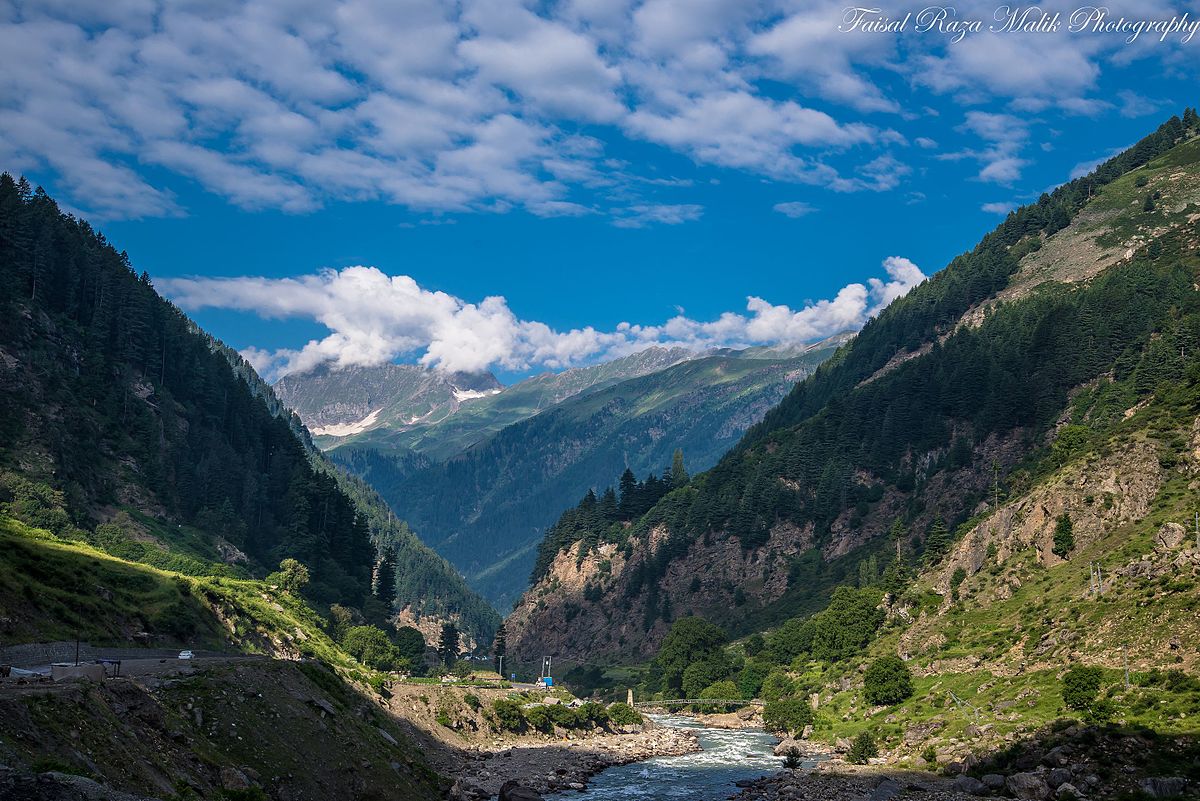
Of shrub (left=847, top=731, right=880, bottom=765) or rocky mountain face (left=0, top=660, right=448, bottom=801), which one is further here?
shrub (left=847, top=731, right=880, bottom=765)

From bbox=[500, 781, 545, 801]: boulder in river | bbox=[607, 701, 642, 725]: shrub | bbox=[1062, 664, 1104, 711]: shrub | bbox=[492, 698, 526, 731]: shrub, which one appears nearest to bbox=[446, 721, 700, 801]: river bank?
bbox=[500, 781, 545, 801]: boulder in river

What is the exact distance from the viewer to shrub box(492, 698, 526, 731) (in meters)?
147

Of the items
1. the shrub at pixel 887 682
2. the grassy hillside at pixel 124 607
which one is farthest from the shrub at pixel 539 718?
the shrub at pixel 887 682

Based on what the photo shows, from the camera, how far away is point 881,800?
92750mm

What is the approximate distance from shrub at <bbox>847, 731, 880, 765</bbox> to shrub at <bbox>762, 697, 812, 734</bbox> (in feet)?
99.7

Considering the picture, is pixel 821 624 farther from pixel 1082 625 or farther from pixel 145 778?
pixel 145 778

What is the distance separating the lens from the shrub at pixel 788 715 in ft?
503

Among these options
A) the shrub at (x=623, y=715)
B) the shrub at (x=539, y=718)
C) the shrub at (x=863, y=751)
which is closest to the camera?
the shrub at (x=863, y=751)

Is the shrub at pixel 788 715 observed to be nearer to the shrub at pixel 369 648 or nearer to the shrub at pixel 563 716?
the shrub at pixel 563 716

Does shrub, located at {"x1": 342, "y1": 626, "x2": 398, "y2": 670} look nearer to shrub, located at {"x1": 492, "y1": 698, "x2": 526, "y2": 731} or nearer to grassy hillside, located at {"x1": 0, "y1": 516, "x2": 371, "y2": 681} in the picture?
grassy hillside, located at {"x1": 0, "y1": 516, "x2": 371, "y2": 681}

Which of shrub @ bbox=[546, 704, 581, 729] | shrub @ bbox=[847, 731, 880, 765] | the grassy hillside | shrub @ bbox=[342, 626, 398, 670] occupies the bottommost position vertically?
shrub @ bbox=[847, 731, 880, 765]

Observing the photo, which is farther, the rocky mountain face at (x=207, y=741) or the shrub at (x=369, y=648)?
the shrub at (x=369, y=648)

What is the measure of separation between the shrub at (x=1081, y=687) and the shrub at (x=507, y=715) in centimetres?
8020

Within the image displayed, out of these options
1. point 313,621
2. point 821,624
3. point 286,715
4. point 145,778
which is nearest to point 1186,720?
point 286,715
